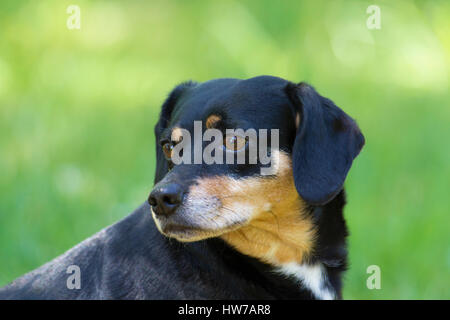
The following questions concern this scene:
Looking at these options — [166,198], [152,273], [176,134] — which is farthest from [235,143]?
[152,273]

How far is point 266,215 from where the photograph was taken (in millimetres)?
3842

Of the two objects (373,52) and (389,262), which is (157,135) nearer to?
(389,262)

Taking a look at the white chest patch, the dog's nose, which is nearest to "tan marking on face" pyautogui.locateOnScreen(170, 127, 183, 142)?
the dog's nose

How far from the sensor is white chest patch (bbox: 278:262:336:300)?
393 cm

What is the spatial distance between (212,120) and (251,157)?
1.00ft

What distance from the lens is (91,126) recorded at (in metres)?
8.23

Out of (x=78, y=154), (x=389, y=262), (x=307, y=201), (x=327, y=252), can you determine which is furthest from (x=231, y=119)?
(x=78, y=154)

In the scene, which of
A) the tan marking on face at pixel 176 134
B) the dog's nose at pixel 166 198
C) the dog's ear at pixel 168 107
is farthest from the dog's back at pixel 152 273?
the dog's ear at pixel 168 107

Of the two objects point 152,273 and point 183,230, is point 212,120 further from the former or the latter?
point 152,273

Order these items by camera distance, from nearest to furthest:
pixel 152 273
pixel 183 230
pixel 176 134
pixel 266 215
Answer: pixel 183 230 → pixel 152 273 → pixel 266 215 → pixel 176 134

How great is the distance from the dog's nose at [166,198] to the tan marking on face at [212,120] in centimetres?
45

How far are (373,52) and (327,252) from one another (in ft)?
18.0

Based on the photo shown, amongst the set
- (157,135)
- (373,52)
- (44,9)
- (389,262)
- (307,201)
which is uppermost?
(44,9)

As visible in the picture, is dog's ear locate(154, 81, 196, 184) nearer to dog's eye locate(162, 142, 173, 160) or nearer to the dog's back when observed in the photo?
dog's eye locate(162, 142, 173, 160)
